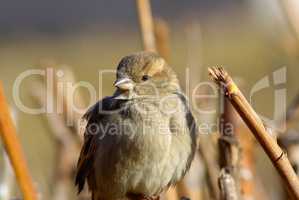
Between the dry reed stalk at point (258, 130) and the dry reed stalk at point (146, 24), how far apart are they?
1101 mm

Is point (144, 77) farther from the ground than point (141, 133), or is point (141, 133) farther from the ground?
point (144, 77)

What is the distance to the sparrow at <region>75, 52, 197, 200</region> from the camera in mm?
3645

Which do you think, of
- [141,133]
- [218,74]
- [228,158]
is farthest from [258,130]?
[141,133]

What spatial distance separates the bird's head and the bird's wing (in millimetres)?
92

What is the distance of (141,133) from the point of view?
11.9 feet

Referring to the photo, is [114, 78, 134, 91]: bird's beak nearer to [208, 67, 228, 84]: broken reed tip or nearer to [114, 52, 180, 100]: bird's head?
[114, 52, 180, 100]: bird's head

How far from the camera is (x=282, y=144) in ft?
11.9

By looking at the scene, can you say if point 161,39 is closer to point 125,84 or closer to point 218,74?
point 125,84

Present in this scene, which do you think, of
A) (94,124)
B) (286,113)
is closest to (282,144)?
(286,113)

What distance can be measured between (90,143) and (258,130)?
1.51 metres

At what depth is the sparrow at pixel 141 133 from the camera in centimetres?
364

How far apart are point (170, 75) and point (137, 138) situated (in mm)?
407

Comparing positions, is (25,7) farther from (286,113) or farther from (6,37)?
(286,113)

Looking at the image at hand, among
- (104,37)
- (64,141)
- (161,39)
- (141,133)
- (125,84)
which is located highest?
(104,37)
